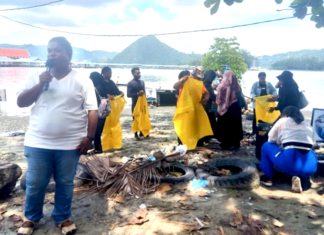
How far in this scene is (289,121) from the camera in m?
4.32

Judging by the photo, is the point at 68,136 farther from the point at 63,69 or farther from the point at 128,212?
the point at 128,212

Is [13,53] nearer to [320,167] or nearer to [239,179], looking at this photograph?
[239,179]

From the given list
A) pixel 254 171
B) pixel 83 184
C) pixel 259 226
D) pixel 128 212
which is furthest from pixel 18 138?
pixel 259 226

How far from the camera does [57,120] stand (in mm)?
2727

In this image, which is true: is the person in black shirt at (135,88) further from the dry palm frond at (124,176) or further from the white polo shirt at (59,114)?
the white polo shirt at (59,114)

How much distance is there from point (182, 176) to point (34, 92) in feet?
8.90

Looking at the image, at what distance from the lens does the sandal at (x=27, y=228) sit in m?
2.97

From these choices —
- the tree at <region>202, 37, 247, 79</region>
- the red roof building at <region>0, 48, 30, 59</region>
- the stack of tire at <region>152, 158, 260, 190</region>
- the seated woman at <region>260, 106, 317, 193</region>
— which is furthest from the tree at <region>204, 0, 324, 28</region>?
the red roof building at <region>0, 48, 30, 59</region>

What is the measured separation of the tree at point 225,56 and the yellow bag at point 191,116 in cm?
1081

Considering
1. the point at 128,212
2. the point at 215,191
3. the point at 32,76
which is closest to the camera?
the point at 32,76

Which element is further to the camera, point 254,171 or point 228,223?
point 254,171

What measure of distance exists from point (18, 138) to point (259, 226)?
6866 millimetres

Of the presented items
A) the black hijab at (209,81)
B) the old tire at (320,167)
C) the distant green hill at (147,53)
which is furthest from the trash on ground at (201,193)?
the distant green hill at (147,53)

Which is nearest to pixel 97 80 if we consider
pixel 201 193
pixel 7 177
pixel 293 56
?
pixel 7 177
